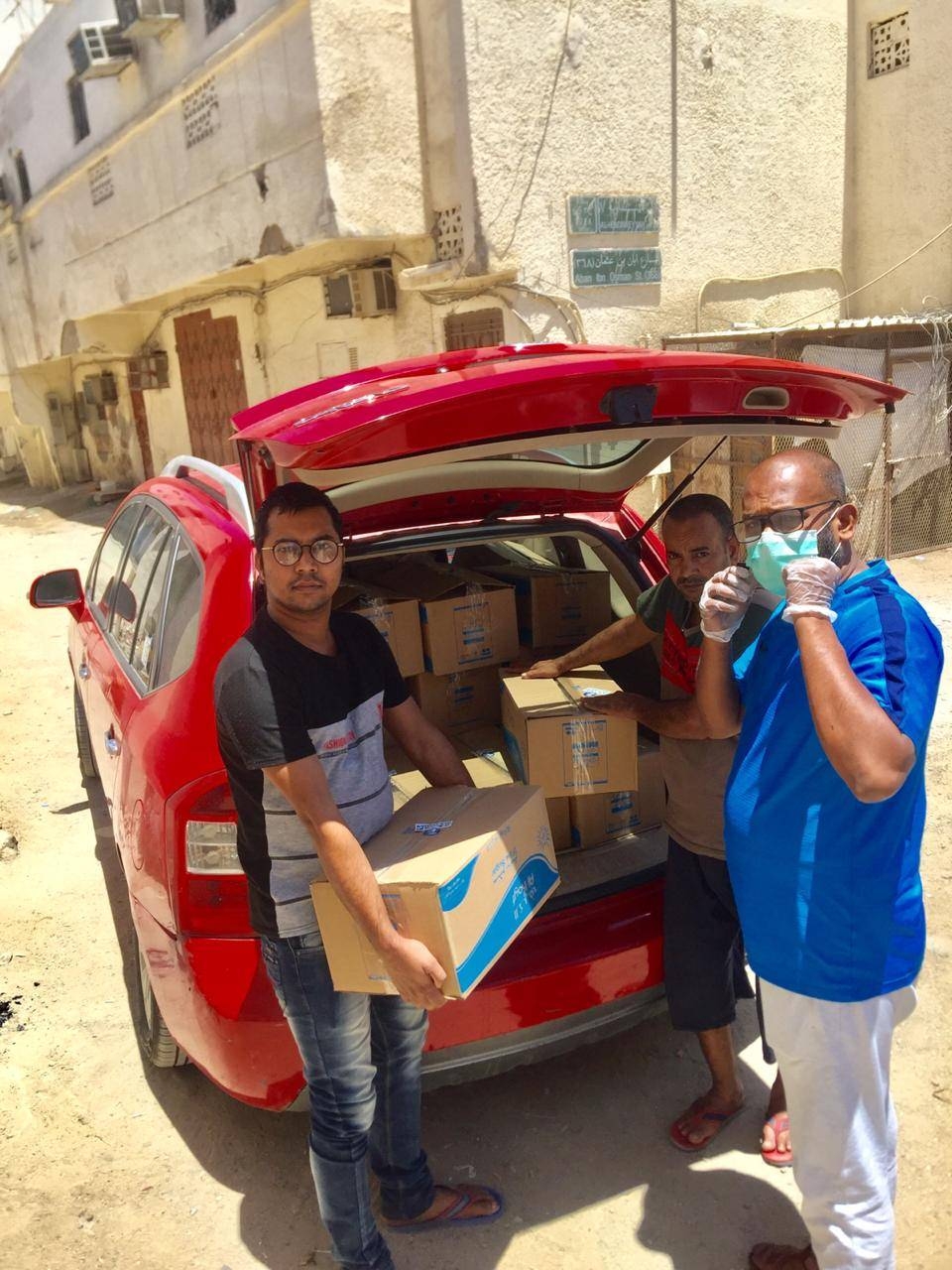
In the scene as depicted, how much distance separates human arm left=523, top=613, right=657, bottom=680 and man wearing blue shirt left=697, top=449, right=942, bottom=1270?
87 centimetres

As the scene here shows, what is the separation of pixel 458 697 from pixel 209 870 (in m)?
1.40

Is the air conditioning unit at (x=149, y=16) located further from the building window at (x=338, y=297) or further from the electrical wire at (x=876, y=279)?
the electrical wire at (x=876, y=279)

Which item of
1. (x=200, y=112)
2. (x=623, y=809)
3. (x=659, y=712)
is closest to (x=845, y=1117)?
(x=659, y=712)

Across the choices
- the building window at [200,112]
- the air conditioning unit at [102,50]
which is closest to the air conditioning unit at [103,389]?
the air conditioning unit at [102,50]

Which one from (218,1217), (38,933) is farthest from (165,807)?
(38,933)

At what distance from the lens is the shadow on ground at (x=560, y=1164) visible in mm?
2318

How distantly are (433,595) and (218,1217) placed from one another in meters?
1.91

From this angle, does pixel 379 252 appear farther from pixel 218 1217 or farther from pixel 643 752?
pixel 218 1217

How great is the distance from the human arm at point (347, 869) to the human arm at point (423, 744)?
0.40 meters

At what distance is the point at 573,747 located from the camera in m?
2.70

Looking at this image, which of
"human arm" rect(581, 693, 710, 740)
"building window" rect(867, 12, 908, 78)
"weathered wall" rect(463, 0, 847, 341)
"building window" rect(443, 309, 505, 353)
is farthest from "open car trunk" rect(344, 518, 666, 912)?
"building window" rect(867, 12, 908, 78)

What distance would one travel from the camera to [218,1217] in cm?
244

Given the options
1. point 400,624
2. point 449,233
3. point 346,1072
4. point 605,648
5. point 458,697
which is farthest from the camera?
point 449,233

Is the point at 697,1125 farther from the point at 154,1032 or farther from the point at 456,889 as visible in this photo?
the point at 154,1032
